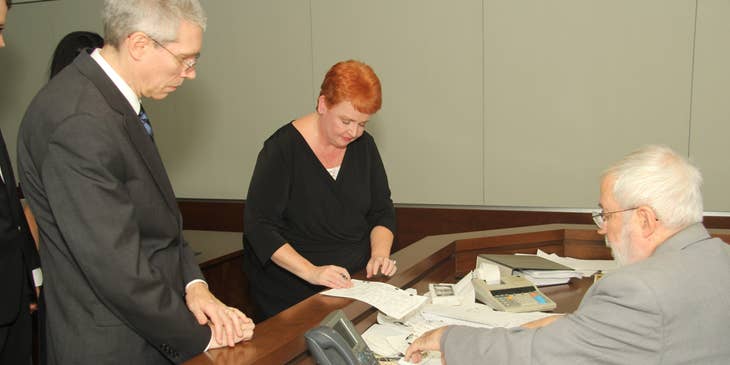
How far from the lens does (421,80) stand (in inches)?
166

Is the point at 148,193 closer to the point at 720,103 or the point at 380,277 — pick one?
the point at 380,277

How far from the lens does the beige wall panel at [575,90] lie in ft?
11.9

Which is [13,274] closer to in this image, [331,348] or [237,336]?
[237,336]

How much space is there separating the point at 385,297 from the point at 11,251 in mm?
1144

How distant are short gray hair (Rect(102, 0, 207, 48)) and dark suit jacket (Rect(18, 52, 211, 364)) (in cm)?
10

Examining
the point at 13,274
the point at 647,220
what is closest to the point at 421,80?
the point at 647,220

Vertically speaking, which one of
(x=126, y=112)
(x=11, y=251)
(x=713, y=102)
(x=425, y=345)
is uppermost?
(x=126, y=112)

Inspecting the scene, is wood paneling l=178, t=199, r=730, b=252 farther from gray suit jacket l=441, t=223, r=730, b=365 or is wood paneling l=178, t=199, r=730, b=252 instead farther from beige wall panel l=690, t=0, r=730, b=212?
gray suit jacket l=441, t=223, r=730, b=365

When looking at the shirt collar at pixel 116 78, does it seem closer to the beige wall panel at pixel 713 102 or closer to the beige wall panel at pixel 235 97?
the beige wall panel at pixel 235 97

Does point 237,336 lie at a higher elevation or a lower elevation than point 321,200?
lower

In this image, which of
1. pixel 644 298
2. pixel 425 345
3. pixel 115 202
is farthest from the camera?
pixel 425 345

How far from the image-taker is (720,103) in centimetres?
355

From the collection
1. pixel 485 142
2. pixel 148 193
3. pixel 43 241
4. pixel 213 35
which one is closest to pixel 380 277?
pixel 148 193

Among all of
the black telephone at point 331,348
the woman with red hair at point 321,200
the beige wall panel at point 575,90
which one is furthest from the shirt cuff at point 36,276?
the beige wall panel at point 575,90
